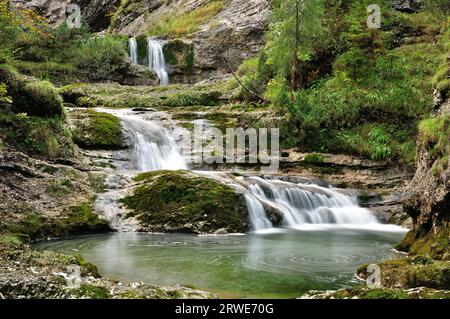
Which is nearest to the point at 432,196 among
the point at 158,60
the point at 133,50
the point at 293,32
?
the point at 293,32

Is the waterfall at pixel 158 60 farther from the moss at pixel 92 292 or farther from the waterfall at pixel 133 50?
the moss at pixel 92 292

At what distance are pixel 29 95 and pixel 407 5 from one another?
66.8 ft

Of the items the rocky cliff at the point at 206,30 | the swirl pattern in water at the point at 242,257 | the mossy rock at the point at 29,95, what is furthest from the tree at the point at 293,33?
the rocky cliff at the point at 206,30

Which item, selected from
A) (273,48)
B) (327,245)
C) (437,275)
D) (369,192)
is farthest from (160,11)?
(437,275)

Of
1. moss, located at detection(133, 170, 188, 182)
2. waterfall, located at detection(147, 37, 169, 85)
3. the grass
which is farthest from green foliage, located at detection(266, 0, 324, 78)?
the grass

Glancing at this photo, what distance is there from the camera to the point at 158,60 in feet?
101

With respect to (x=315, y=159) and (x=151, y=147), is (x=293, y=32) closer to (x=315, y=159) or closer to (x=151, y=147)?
(x=315, y=159)

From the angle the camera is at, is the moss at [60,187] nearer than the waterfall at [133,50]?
Yes

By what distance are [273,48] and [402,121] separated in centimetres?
615

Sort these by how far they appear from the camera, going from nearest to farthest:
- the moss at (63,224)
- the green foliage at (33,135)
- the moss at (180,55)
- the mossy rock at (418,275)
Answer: the mossy rock at (418,275) < the moss at (63,224) < the green foliage at (33,135) < the moss at (180,55)

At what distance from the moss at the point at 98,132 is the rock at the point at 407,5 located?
17107 mm

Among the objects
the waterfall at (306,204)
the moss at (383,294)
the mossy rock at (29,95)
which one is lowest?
the waterfall at (306,204)

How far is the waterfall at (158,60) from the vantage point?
30.2 m

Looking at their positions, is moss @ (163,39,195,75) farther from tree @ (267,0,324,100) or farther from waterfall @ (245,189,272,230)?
waterfall @ (245,189,272,230)
